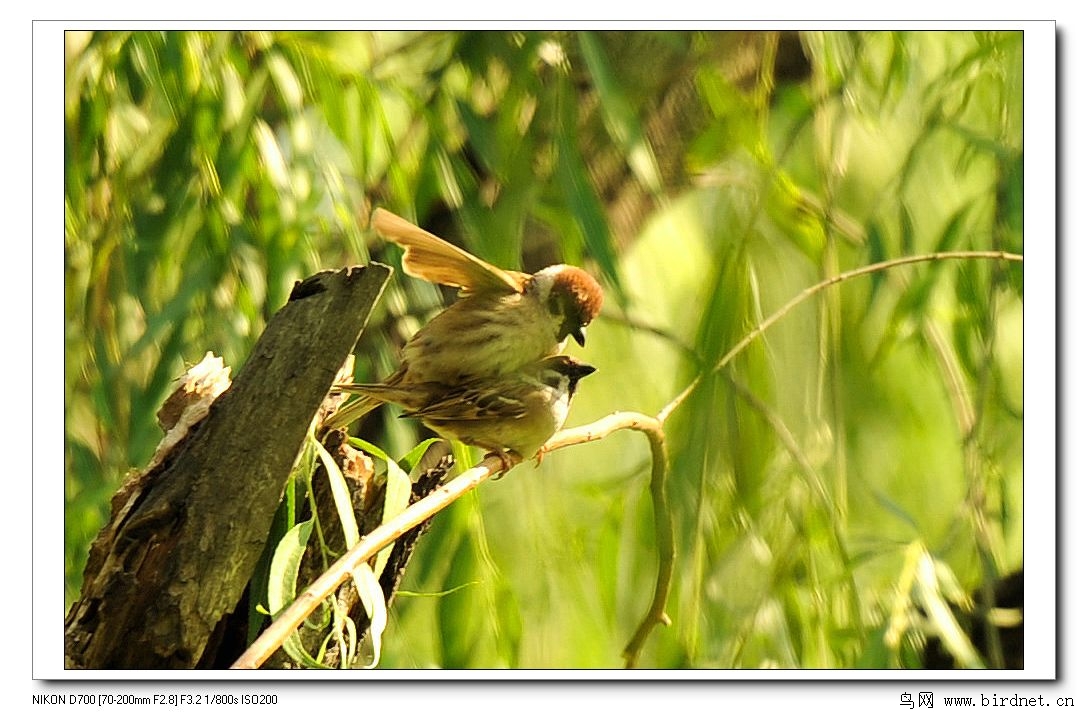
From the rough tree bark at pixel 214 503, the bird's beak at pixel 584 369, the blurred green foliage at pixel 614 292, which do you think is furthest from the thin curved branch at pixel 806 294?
the rough tree bark at pixel 214 503

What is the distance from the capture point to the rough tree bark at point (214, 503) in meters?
0.88

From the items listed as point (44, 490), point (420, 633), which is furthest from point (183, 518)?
point (420, 633)

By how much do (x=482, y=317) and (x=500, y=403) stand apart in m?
0.09

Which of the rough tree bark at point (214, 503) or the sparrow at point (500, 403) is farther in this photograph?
the sparrow at point (500, 403)

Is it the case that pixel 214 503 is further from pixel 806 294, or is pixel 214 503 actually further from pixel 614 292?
pixel 806 294

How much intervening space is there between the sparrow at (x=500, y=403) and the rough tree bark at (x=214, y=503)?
3.0 inches

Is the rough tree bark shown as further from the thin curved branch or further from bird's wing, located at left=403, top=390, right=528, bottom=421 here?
the thin curved branch

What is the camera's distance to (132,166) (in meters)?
1.17

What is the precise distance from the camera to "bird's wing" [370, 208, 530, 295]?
3.51 feet

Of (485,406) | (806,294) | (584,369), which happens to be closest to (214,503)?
(485,406)

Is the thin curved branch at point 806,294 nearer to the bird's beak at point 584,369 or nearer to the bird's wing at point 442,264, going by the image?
the bird's beak at point 584,369

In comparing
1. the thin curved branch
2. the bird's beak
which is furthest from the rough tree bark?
the thin curved branch
